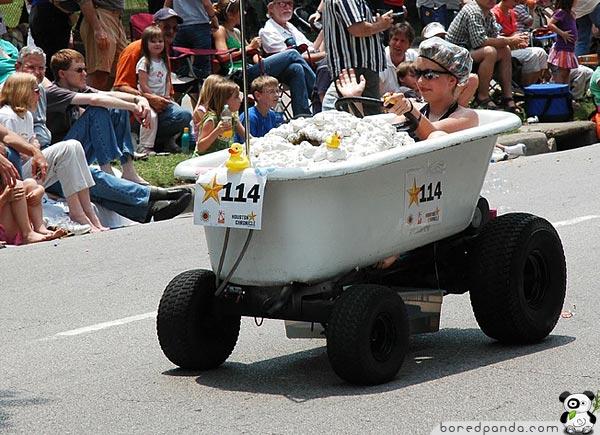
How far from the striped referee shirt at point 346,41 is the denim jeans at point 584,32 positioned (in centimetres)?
842

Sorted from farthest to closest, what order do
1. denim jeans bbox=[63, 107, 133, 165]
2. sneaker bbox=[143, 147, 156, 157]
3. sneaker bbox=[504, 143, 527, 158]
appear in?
sneaker bbox=[504, 143, 527, 158] < sneaker bbox=[143, 147, 156, 157] < denim jeans bbox=[63, 107, 133, 165]

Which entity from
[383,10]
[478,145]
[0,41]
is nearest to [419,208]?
[478,145]

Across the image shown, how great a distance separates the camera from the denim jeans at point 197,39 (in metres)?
15.4

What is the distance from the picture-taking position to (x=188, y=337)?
6277mm

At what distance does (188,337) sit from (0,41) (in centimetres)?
733

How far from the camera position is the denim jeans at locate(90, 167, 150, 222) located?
1174cm

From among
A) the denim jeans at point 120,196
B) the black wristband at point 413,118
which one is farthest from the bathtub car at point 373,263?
the denim jeans at point 120,196

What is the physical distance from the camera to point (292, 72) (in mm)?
15266

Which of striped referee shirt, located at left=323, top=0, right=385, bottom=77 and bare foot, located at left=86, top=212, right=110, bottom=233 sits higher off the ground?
striped referee shirt, located at left=323, top=0, right=385, bottom=77

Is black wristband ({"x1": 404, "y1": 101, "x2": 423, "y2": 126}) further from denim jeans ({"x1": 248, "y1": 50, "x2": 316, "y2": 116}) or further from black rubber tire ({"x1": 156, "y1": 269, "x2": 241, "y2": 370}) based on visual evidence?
denim jeans ({"x1": 248, "y1": 50, "x2": 316, "y2": 116})

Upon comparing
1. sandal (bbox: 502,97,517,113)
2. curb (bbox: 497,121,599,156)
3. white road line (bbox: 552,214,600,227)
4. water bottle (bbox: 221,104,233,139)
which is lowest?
curb (bbox: 497,121,599,156)

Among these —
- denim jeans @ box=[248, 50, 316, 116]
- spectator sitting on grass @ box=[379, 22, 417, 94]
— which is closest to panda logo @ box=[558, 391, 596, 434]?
denim jeans @ box=[248, 50, 316, 116]

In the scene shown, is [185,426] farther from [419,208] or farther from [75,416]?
[419,208]

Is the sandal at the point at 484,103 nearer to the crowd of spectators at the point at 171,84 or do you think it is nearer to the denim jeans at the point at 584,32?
the crowd of spectators at the point at 171,84
